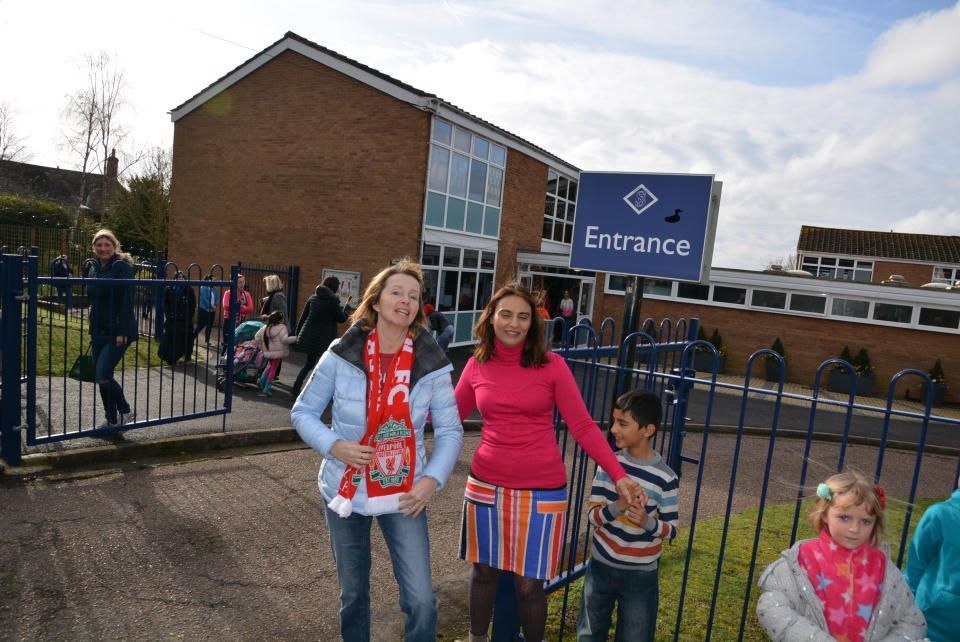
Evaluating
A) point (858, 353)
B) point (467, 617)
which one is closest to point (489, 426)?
point (467, 617)

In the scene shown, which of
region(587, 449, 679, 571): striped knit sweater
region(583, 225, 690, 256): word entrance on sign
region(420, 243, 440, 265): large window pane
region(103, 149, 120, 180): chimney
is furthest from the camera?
region(103, 149, 120, 180): chimney

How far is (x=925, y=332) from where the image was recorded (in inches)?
655

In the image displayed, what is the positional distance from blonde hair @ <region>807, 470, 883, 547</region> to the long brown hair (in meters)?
1.17

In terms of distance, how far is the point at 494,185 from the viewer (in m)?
17.7

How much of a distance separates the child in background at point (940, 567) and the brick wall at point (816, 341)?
16.3 m

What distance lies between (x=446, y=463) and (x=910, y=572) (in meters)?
1.85

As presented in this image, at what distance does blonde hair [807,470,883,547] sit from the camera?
7.22ft

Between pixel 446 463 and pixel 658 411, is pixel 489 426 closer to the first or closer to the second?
pixel 446 463

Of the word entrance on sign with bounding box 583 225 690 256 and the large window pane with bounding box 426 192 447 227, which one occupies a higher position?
the large window pane with bounding box 426 192 447 227

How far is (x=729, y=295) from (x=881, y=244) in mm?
31257

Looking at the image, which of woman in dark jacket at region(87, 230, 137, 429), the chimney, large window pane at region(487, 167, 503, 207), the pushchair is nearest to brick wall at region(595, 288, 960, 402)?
large window pane at region(487, 167, 503, 207)

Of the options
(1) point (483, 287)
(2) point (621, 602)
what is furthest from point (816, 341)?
(2) point (621, 602)

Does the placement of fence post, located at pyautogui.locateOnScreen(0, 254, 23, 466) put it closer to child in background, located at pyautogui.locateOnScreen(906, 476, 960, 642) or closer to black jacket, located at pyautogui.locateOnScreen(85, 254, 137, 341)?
black jacket, located at pyautogui.locateOnScreen(85, 254, 137, 341)

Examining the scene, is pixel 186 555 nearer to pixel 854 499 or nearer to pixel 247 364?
pixel 854 499
